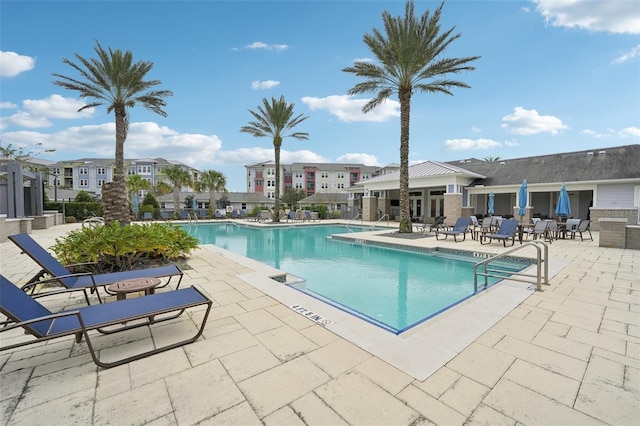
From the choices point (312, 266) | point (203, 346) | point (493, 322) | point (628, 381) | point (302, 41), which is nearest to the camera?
point (628, 381)

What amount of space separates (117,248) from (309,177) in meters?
58.7

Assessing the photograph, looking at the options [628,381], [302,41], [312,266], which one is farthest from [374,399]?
[302,41]

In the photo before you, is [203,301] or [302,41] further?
[302,41]

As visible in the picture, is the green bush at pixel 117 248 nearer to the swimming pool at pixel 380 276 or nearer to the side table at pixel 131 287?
the side table at pixel 131 287

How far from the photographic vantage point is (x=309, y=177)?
64.3m

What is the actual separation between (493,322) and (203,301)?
11.8ft

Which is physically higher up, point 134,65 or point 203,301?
point 134,65

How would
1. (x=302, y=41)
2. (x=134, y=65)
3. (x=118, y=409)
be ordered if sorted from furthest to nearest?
(x=134, y=65), (x=302, y=41), (x=118, y=409)

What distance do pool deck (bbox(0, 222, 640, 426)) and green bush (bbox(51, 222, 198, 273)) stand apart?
83.1 inches

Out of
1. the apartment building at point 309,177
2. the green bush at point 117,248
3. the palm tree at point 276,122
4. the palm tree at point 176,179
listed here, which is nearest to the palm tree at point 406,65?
the palm tree at point 276,122

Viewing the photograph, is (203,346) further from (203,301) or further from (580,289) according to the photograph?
(580,289)

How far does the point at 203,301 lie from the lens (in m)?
3.14

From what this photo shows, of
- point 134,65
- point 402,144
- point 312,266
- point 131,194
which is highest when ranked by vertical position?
point 134,65

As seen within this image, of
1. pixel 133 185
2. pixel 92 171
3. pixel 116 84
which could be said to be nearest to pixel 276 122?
pixel 116 84
